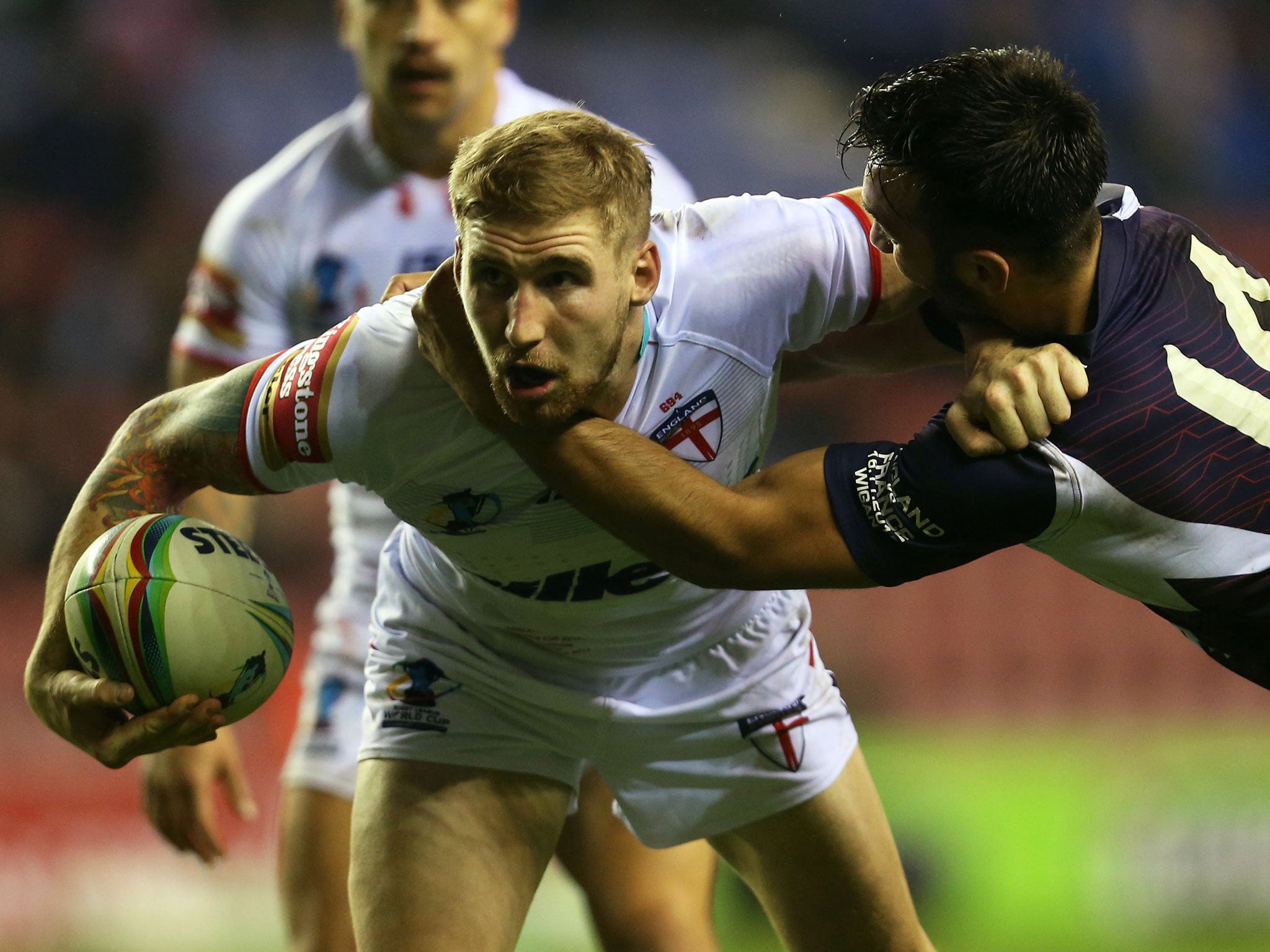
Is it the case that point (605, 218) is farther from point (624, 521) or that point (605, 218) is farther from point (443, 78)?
point (443, 78)

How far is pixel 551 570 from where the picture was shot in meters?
2.94

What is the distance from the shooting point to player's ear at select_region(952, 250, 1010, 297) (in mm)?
2594

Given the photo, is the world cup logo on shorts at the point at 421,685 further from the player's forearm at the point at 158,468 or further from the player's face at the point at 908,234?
the player's face at the point at 908,234

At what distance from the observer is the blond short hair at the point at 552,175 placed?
8.18 ft

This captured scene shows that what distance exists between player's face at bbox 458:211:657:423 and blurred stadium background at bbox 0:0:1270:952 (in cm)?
403

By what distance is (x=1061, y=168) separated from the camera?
2.55m

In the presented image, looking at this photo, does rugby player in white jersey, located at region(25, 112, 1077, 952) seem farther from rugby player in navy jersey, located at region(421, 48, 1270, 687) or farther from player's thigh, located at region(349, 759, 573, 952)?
rugby player in navy jersey, located at region(421, 48, 1270, 687)

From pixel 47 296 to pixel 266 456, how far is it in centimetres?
700

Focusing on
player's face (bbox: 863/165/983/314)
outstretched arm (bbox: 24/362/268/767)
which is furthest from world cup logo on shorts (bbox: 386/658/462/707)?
player's face (bbox: 863/165/983/314)

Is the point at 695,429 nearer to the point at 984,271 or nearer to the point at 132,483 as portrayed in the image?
the point at 984,271

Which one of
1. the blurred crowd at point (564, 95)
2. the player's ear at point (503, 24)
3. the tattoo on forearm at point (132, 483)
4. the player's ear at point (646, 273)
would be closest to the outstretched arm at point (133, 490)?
the tattoo on forearm at point (132, 483)

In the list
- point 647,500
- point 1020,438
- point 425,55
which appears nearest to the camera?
point 1020,438

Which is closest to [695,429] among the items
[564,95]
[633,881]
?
[633,881]

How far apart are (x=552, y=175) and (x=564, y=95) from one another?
768 cm
